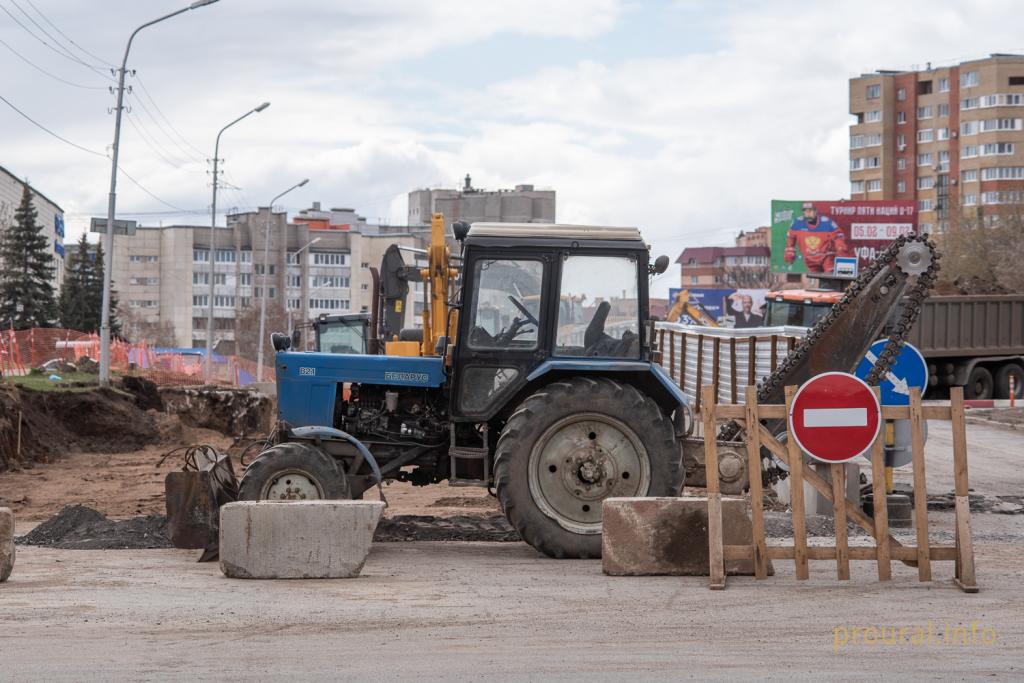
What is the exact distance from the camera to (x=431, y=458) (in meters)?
11.6

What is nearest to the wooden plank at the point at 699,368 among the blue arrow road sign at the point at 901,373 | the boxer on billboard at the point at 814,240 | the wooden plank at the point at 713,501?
the blue arrow road sign at the point at 901,373

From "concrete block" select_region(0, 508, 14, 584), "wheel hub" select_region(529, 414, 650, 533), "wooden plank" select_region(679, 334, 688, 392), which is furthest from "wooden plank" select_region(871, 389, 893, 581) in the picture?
"wooden plank" select_region(679, 334, 688, 392)

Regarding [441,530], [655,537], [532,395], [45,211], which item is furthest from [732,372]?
[45,211]

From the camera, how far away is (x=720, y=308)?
309ft

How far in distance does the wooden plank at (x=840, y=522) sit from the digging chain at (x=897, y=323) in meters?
3.45

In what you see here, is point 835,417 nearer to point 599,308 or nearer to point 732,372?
point 599,308

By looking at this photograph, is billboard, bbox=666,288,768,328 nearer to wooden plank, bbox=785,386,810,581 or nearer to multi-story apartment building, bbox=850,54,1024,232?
wooden plank, bbox=785,386,810,581

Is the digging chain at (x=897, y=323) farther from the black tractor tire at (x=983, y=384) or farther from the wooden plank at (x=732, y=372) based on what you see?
the black tractor tire at (x=983, y=384)

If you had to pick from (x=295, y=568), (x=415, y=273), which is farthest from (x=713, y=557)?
(x=415, y=273)

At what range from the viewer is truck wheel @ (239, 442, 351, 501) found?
35.1ft

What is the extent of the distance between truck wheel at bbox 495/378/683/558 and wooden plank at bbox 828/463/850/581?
1.71 m

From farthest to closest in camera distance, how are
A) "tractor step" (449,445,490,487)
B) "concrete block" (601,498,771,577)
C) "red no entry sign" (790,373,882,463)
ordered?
"tractor step" (449,445,490,487)
"concrete block" (601,498,771,577)
"red no entry sign" (790,373,882,463)

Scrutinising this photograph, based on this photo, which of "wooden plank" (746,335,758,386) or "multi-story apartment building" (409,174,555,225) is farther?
"multi-story apartment building" (409,174,555,225)

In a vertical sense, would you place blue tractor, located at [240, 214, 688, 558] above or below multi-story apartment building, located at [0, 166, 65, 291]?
below
